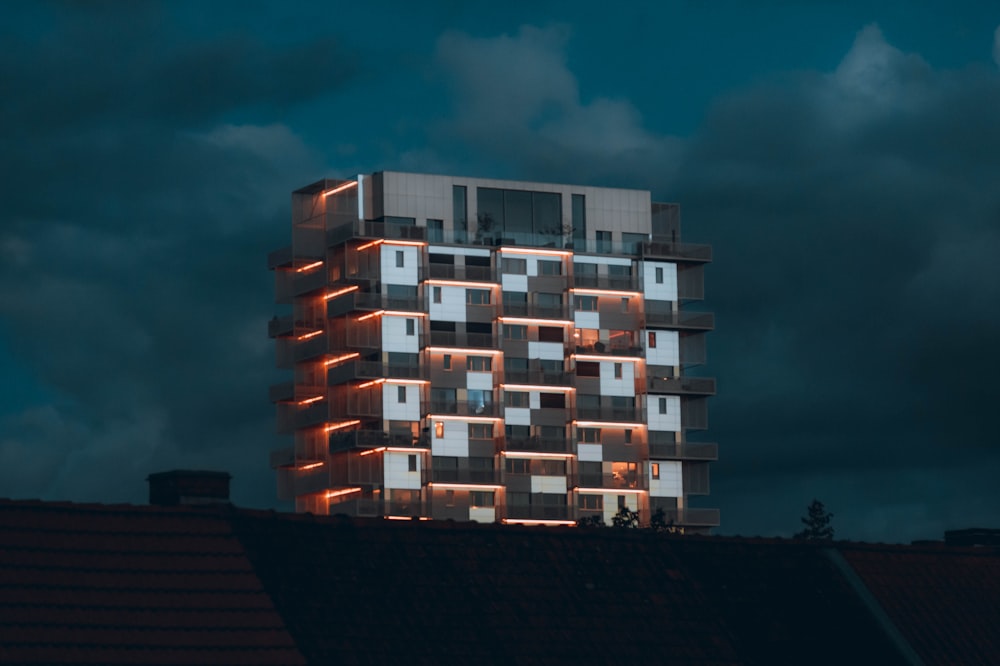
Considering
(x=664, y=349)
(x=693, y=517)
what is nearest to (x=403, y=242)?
(x=664, y=349)

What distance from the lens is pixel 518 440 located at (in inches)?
6713

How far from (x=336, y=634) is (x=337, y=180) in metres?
128

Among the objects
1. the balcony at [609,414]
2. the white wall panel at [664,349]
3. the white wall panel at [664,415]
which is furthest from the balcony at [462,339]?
the white wall panel at [664,415]

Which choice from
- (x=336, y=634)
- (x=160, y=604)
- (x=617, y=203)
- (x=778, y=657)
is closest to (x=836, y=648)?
(x=778, y=657)

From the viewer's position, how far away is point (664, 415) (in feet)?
580

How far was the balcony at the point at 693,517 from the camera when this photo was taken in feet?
571

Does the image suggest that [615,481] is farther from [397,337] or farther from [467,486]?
[397,337]

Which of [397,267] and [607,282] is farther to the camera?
[607,282]

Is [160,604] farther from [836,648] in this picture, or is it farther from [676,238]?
[676,238]

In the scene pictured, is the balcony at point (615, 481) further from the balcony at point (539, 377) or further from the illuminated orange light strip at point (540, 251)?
the illuminated orange light strip at point (540, 251)

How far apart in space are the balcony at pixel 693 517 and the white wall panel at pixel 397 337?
82.1 ft

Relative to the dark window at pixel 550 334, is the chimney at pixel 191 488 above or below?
below

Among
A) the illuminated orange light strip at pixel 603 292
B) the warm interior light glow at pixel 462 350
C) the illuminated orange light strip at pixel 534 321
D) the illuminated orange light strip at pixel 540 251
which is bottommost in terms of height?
the warm interior light glow at pixel 462 350

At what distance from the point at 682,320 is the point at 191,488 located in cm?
13202
